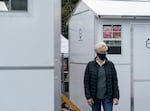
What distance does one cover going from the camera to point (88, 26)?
379 inches

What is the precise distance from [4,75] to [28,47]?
13.6 inches

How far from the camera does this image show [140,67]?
9.51 m

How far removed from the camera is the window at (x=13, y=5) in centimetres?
435

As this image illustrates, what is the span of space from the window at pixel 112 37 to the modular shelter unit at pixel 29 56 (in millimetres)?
4956

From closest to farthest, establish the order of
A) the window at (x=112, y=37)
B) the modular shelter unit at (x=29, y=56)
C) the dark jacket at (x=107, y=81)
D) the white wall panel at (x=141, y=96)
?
the modular shelter unit at (x=29, y=56), the dark jacket at (x=107, y=81), the window at (x=112, y=37), the white wall panel at (x=141, y=96)

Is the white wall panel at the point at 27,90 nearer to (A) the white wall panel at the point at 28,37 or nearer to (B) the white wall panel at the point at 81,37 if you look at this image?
(A) the white wall panel at the point at 28,37

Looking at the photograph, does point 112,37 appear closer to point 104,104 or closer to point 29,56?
point 104,104

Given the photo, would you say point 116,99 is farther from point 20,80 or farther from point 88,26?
point 20,80

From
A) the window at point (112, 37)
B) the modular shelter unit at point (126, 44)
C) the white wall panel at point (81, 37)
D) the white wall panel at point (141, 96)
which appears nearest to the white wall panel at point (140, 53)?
the modular shelter unit at point (126, 44)

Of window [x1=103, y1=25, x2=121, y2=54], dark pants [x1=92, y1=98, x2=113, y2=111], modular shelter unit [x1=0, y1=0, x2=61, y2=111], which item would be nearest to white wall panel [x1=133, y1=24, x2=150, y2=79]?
window [x1=103, y1=25, x2=121, y2=54]

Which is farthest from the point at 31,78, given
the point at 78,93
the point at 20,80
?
the point at 78,93

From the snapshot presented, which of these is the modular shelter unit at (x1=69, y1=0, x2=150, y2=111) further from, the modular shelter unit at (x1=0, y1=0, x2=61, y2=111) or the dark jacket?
the modular shelter unit at (x1=0, y1=0, x2=61, y2=111)

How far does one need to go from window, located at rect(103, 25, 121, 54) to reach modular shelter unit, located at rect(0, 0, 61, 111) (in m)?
4.96

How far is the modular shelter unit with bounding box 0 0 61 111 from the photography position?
4273mm
